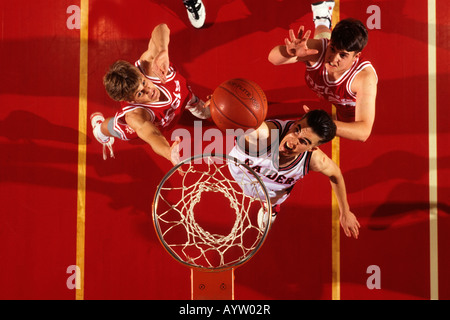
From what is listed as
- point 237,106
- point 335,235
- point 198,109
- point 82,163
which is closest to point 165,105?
point 198,109

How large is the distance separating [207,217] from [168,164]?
0.71 m

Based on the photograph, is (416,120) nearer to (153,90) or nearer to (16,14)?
(153,90)

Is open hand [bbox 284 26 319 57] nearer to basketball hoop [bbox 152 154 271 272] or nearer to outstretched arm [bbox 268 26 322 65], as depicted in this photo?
outstretched arm [bbox 268 26 322 65]

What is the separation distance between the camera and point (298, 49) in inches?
137

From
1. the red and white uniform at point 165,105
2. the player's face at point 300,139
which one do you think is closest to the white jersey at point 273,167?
the player's face at point 300,139

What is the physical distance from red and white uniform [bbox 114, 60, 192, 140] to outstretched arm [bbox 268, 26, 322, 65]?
3.06 ft

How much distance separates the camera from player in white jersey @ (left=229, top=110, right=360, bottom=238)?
3295 mm

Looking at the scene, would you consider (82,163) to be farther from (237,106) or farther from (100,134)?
(237,106)

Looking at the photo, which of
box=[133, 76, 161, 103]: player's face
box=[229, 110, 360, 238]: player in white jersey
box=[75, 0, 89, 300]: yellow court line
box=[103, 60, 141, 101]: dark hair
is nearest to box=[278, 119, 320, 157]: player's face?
box=[229, 110, 360, 238]: player in white jersey

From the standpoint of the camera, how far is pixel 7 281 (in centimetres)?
436

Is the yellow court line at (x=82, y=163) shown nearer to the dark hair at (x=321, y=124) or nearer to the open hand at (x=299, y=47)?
the open hand at (x=299, y=47)

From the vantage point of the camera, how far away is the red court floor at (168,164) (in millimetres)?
4270

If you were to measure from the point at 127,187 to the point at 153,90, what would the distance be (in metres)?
1.30
